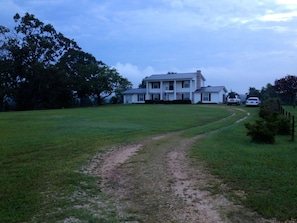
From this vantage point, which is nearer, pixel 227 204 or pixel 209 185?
pixel 227 204

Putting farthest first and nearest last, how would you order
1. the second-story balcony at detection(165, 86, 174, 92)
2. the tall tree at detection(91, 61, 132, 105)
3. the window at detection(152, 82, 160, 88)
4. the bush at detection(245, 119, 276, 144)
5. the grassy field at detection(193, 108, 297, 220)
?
1. the window at detection(152, 82, 160, 88)
2. the second-story balcony at detection(165, 86, 174, 92)
3. the tall tree at detection(91, 61, 132, 105)
4. the bush at detection(245, 119, 276, 144)
5. the grassy field at detection(193, 108, 297, 220)

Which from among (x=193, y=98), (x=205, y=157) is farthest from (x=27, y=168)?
(x=193, y=98)

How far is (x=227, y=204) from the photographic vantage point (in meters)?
5.61

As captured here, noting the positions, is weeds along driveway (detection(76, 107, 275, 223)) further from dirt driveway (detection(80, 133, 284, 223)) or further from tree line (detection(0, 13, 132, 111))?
tree line (detection(0, 13, 132, 111))

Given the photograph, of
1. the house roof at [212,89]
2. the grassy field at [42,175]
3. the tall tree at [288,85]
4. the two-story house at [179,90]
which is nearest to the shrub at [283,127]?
the grassy field at [42,175]

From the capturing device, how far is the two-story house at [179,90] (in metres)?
58.8

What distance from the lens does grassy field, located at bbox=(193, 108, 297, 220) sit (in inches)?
217

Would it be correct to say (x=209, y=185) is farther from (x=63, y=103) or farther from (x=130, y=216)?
(x=63, y=103)

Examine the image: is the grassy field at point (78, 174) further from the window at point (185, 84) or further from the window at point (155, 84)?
the window at point (155, 84)

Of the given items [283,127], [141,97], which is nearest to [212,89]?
[141,97]

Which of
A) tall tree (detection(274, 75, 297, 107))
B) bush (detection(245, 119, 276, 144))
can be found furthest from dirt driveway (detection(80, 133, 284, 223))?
tall tree (detection(274, 75, 297, 107))

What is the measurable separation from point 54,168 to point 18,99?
50.0 m

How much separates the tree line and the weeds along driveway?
1804 inches

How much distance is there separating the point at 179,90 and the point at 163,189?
5660 cm
